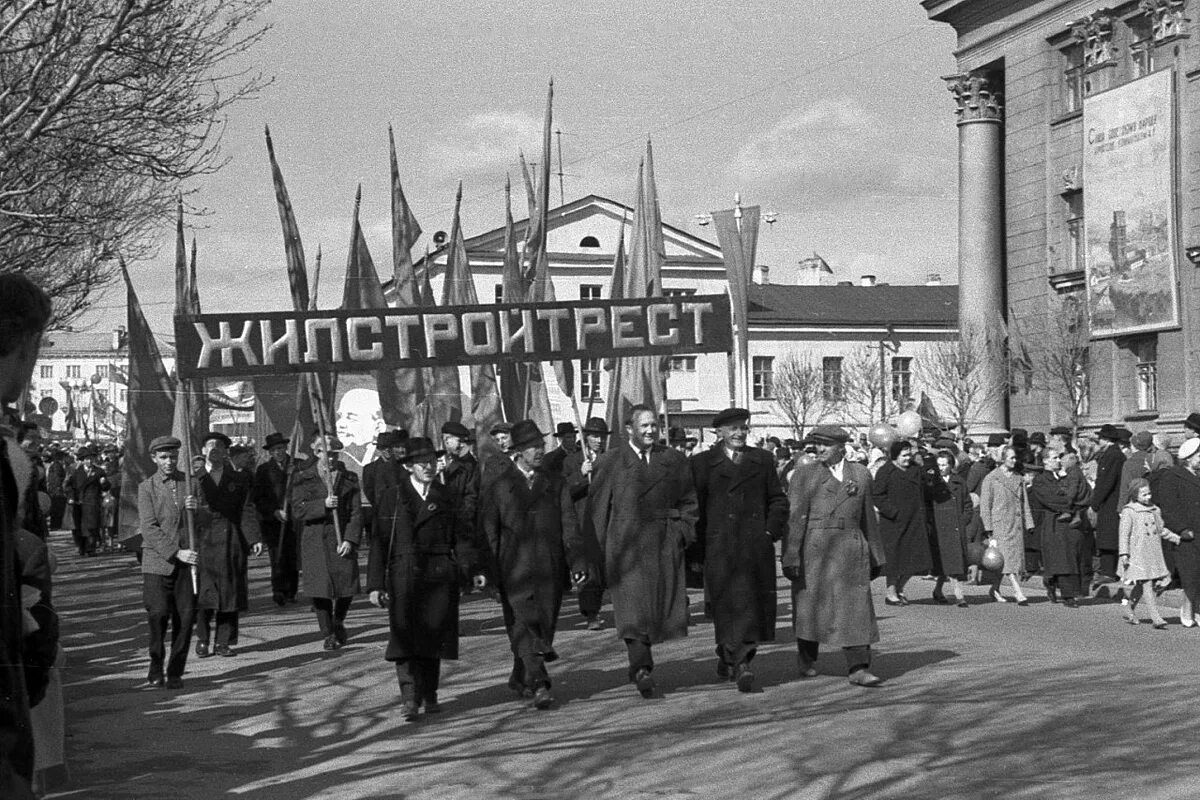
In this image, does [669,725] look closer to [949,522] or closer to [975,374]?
[949,522]

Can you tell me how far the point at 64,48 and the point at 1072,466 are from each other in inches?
449

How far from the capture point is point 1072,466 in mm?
19797

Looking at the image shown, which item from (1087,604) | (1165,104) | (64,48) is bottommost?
(1087,604)

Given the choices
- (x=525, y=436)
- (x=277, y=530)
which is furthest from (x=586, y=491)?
Answer: (x=525, y=436)

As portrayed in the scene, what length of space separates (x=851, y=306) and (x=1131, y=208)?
137ft

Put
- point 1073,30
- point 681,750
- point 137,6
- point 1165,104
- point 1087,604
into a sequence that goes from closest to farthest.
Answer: point 681,750, point 137,6, point 1087,604, point 1165,104, point 1073,30

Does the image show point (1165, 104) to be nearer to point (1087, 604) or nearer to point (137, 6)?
point (1087, 604)

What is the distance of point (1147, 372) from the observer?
126ft

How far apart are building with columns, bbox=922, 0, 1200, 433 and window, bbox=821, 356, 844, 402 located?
2586cm

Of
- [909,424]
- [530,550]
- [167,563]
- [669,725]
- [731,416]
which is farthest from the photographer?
[909,424]

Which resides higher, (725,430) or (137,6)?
(137,6)

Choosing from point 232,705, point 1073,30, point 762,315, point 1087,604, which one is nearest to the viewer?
point 232,705

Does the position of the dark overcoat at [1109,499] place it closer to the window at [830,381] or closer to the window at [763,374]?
the window at [830,381]

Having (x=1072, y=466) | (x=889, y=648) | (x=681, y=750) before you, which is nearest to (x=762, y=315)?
(x=1072, y=466)
